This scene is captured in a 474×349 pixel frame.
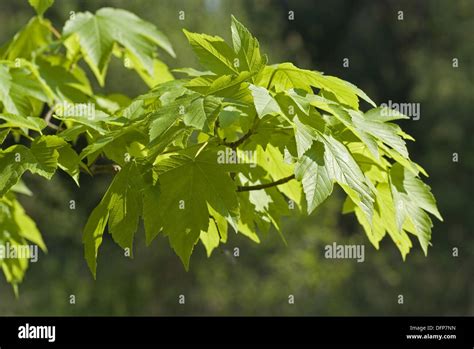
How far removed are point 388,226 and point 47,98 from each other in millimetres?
573

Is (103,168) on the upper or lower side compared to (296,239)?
lower

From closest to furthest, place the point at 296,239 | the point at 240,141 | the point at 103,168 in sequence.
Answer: the point at 240,141 < the point at 103,168 < the point at 296,239

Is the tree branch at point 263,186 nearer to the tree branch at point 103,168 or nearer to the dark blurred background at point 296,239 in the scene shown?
the tree branch at point 103,168

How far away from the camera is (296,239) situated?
7211mm

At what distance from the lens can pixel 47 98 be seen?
1.23 meters

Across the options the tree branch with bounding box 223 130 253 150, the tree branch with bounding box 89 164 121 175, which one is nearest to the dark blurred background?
the tree branch with bounding box 89 164 121 175

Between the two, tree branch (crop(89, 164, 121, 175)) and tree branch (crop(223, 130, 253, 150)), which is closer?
tree branch (crop(223, 130, 253, 150))

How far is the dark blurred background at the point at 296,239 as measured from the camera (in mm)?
7273

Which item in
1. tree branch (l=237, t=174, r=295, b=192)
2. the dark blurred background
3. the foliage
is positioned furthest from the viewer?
the dark blurred background

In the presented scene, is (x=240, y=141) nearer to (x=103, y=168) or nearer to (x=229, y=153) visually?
(x=229, y=153)

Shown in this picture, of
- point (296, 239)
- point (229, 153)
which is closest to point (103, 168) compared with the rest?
point (229, 153)

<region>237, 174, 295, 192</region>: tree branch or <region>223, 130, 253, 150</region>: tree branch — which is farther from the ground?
<region>223, 130, 253, 150</region>: tree branch

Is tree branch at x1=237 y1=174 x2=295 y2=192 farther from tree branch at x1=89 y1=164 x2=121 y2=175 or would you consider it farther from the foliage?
tree branch at x1=89 y1=164 x2=121 y2=175

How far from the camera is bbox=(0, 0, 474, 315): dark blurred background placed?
7273 millimetres
